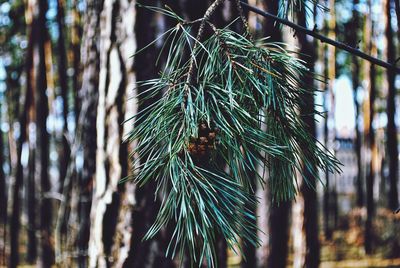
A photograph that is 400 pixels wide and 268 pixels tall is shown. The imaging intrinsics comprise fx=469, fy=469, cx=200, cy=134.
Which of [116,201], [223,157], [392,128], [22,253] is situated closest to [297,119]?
[223,157]

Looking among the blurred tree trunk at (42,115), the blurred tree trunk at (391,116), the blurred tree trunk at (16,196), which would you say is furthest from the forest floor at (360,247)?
the blurred tree trunk at (16,196)

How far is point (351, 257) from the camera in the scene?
967 cm

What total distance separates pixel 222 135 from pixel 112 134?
718 mm

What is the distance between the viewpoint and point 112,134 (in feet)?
4.93

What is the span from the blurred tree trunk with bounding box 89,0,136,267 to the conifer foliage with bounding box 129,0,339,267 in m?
0.56

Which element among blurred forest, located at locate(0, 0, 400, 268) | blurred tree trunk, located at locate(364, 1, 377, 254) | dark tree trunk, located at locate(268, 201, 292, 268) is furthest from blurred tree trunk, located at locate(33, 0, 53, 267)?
blurred tree trunk, located at locate(364, 1, 377, 254)

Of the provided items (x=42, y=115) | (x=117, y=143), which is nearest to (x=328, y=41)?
(x=117, y=143)

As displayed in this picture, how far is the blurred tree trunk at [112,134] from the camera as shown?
1474 mm

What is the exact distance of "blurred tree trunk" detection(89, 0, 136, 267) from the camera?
147 cm

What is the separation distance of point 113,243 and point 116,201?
134mm

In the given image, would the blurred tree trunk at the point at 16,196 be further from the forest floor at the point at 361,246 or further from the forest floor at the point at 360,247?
the forest floor at the point at 361,246

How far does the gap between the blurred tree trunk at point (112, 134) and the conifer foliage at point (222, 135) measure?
56 cm

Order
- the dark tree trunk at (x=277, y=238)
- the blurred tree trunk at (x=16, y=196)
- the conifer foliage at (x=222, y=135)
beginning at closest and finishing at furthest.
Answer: the conifer foliage at (x=222, y=135) < the blurred tree trunk at (x=16, y=196) < the dark tree trunk at (x=277, y=238)

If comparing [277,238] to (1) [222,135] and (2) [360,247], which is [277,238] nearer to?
(1) [222,135]
